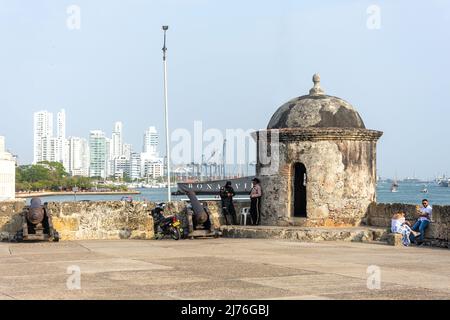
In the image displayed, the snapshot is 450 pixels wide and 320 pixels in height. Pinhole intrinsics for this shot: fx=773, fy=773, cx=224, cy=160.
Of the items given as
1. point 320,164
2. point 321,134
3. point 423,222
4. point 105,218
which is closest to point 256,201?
point 320,164

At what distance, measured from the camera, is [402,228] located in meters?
15.3

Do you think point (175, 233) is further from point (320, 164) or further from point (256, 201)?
point (320, 164)

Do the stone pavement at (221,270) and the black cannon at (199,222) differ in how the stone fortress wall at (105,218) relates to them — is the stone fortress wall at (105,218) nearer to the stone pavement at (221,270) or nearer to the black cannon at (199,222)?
the black cannon at (199,222)

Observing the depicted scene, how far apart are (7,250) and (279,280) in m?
6.17

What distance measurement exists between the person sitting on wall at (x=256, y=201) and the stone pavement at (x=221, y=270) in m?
3.00

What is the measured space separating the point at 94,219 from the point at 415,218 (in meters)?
6.88

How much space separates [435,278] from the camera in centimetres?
954

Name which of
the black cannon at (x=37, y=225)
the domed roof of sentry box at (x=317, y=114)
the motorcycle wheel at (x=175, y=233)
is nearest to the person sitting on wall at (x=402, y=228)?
the domed roof of sentry box at (x=317, y=114)

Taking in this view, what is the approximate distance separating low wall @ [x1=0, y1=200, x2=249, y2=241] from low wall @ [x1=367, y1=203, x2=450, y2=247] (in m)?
4.29

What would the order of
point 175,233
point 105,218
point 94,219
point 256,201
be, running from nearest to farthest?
point 175,233, point 94,219, point 105,218, point 256,201

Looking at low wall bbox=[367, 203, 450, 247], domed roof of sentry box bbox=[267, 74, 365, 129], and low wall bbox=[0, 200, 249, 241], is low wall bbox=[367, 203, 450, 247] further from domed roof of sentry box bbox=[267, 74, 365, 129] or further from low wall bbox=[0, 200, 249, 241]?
low wall bbox=[0, 200, 249, 241]

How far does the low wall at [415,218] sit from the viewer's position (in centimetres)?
1478
